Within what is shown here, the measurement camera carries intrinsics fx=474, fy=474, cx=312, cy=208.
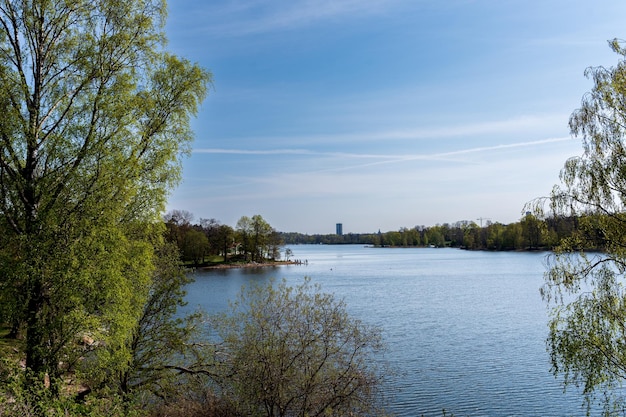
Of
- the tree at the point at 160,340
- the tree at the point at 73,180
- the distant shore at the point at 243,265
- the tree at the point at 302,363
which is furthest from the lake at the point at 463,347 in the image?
the distant shore at the point at 243,265

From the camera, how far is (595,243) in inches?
484

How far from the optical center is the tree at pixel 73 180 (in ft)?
34.4

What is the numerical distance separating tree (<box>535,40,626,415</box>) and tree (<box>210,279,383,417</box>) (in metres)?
5.41

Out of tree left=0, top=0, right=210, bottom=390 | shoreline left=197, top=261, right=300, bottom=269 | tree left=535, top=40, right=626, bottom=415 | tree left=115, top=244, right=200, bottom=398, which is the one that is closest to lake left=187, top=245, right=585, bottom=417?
tree left=535, top=40, right=626, bottom=415

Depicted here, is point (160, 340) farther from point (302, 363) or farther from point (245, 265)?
point (245, 265)

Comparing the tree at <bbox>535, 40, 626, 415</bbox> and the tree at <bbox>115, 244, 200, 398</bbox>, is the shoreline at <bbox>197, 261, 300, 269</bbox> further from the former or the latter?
the tree at <bbox>535, 40, 626, 415</bbox>

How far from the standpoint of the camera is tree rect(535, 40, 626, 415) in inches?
468

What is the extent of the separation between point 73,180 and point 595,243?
516 inches

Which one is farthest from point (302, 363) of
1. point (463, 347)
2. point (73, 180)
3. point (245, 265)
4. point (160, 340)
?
point (245, 265)

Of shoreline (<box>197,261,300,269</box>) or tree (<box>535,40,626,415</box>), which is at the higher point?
tree (<box>535,40,626,415</box>)

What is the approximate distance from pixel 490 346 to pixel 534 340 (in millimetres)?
3502

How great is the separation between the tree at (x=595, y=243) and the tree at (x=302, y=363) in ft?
17.8

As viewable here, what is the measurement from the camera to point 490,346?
28.2 metres

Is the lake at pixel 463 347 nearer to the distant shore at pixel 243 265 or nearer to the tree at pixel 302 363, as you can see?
the tree at pixel 302 363
